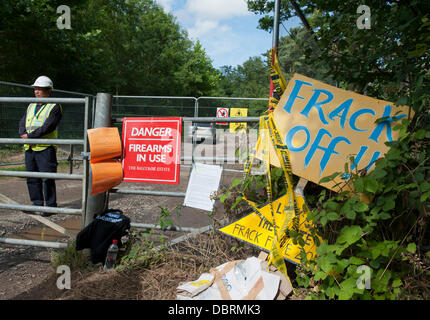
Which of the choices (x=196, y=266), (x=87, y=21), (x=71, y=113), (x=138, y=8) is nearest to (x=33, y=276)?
(x=196, y=266)

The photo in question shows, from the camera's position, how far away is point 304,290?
2275 millimetres

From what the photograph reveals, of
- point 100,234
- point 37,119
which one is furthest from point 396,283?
point 37,119

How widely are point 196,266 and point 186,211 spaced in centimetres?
248

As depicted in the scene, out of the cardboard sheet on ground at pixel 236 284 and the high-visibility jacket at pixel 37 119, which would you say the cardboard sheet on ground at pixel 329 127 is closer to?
the cardboard sheet on ground at pixel 236 284

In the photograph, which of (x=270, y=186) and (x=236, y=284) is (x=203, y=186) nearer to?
(x=270, y=186)

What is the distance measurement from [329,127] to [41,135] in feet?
11.9

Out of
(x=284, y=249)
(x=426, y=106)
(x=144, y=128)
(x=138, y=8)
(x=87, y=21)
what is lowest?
(x=284, y=249)

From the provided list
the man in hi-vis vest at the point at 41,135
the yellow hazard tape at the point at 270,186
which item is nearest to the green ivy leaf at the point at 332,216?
the yellow hazard tape at the point at 270,186

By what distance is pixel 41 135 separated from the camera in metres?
4.12

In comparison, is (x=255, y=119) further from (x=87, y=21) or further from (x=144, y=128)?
(x=87, y=21)

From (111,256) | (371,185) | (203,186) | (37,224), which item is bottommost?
(37,224)

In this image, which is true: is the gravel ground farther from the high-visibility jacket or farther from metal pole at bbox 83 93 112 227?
the high-visibility jacket

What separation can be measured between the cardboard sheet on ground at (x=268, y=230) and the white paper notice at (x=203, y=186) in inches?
12.2

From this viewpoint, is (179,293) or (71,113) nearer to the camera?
(179,293)
